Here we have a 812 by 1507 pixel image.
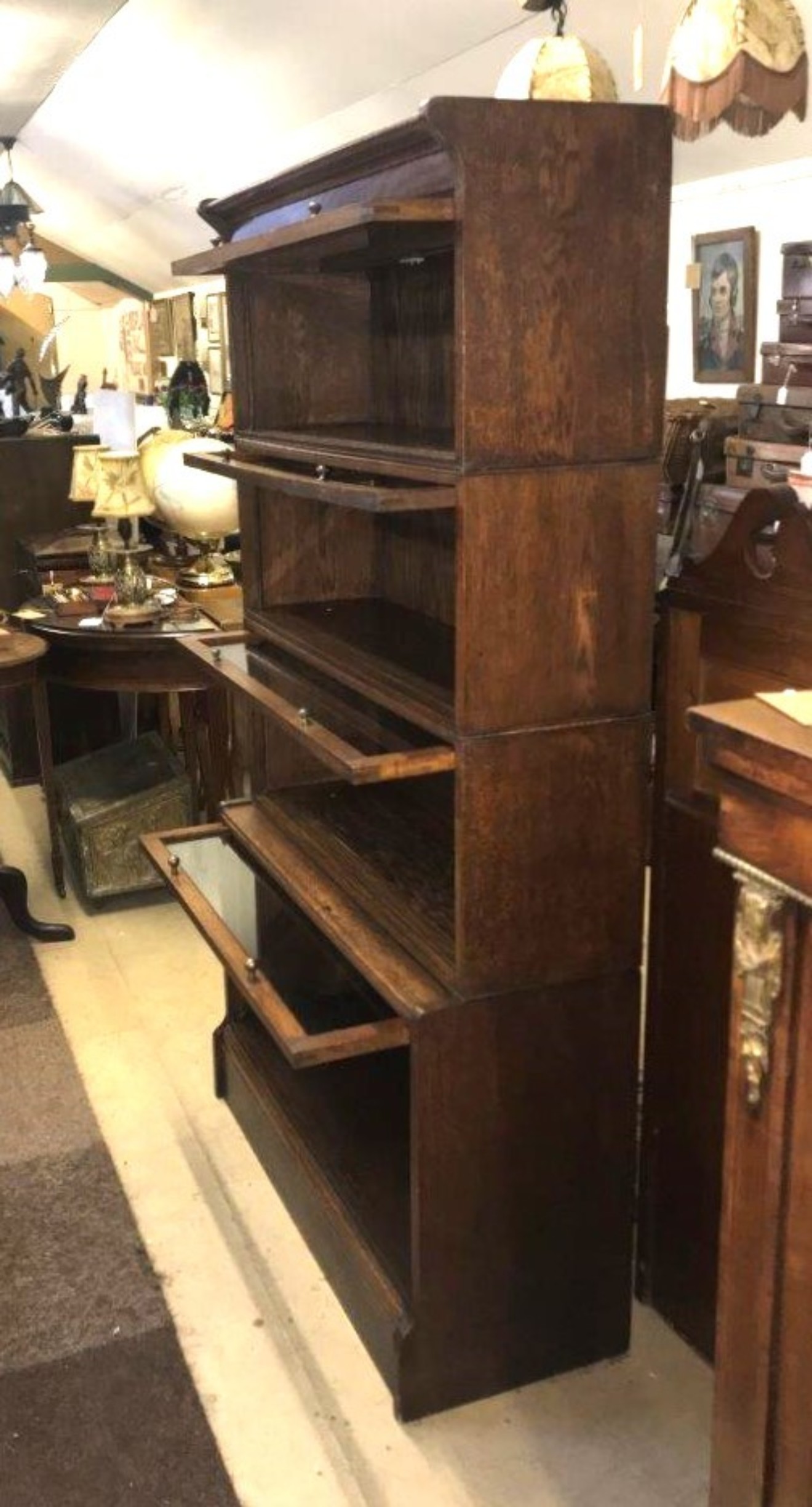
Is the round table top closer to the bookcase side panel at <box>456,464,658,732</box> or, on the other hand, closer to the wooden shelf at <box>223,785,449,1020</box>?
the wooden shelf at <box>223,785,449,1020</box>

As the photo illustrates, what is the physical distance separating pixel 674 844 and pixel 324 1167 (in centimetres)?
79

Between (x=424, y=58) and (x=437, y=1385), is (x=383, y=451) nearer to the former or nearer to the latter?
(x=437, y=1385)

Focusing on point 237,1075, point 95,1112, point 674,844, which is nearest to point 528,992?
point 674,844

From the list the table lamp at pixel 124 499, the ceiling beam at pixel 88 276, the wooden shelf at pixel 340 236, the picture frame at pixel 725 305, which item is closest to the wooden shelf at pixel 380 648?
the wooden shelf at pixel 340 236

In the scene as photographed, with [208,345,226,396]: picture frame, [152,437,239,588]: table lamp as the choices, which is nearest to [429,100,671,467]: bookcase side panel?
[152,437,239,588]: table lamp

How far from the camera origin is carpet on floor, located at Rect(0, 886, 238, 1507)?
1.93 meters

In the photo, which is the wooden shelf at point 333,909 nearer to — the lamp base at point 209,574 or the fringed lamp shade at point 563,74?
the fringed lamp shade at point 563,74

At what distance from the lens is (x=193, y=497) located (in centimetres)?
368

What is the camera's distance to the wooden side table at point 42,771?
3.49 m

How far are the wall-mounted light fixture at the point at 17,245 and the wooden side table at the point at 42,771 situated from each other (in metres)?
4.60

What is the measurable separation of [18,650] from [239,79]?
319 centimetres

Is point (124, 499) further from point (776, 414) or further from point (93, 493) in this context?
point (776, 414)

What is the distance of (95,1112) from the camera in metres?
2.85

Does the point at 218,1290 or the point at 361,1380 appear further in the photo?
the point at 218,1290
